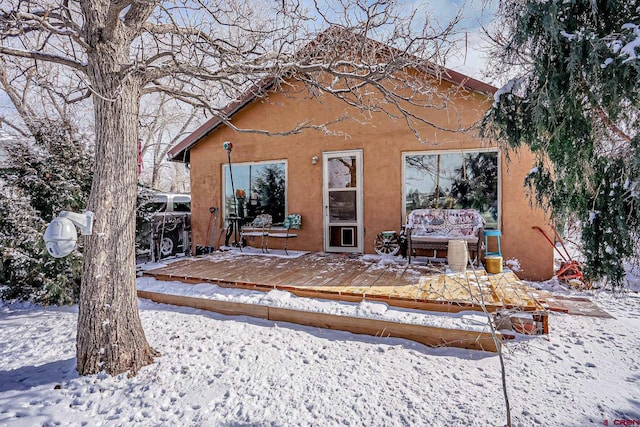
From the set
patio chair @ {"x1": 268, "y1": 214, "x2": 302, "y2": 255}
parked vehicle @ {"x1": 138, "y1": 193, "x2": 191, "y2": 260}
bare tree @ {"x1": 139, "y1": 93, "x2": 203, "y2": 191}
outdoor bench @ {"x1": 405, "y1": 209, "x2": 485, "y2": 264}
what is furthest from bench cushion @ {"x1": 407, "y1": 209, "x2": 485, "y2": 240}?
bare tree @ {"x1": 139, "y1": 93, "x2": 203, "y2": 191}

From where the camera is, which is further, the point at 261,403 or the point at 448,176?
the point at 448,176

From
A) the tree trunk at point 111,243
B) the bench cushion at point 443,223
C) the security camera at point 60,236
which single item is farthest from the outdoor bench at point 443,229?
the security camera at point 60,236

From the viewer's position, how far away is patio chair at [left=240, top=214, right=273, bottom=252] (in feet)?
22.4

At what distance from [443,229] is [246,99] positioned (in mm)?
4913

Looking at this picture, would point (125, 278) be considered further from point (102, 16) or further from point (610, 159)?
point (610, 159)

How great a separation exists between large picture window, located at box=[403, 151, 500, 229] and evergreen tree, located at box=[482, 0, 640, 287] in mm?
3727

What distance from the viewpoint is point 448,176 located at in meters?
6.00

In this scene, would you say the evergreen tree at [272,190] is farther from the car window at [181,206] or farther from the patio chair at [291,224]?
the car window at [181,206]

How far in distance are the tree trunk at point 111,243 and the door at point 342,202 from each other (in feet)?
14.3

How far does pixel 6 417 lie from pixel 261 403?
1.79 m

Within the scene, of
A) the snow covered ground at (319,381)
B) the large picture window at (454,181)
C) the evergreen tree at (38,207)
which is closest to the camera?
the snow covered ground at (319,381)

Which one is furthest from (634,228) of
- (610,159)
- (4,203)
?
(4,203)

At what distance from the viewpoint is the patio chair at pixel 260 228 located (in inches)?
269

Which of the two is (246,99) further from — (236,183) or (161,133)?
(161,133)
